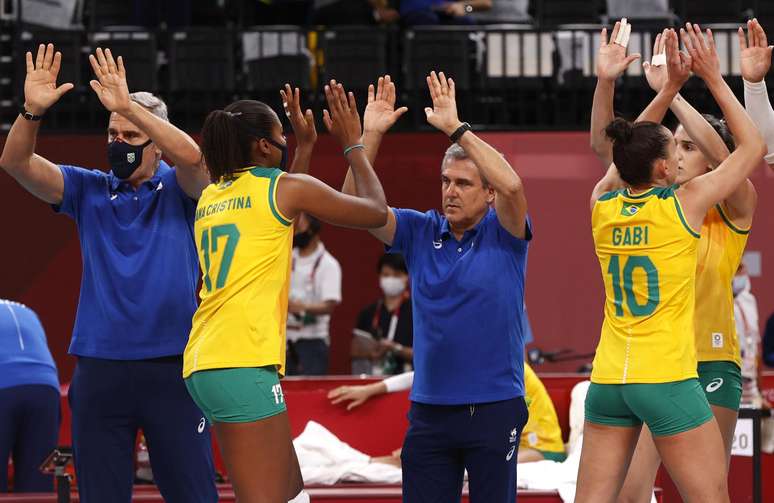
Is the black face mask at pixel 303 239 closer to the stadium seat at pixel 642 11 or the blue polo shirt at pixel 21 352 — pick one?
the blue polo shirt at pixel 21 352

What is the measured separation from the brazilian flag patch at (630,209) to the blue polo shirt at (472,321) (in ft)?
1.19

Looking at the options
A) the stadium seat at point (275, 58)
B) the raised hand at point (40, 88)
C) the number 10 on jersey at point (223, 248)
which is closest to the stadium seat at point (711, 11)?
the stadium seat at point (275, 58)

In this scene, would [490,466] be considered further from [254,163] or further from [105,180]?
[105,180]

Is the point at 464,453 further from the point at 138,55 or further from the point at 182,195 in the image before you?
the point at 138,55

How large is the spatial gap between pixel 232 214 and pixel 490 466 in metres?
1.27

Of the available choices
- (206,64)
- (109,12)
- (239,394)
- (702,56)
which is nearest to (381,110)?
(702,56)

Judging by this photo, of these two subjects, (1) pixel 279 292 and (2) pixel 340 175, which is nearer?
(1) pixel 279 292

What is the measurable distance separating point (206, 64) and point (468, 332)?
253 inches

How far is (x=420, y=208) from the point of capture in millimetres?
10930

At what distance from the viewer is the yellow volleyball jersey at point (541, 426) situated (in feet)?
22.5

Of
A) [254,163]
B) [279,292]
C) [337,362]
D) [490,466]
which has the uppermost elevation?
[254,163]

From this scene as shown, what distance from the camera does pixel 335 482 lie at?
271 inches

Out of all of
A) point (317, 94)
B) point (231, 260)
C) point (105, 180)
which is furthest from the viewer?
point (317, 94)

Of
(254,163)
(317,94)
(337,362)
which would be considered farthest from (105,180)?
(337,362)
